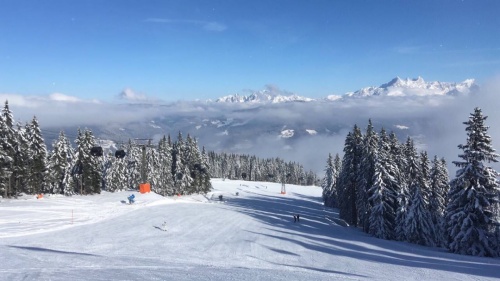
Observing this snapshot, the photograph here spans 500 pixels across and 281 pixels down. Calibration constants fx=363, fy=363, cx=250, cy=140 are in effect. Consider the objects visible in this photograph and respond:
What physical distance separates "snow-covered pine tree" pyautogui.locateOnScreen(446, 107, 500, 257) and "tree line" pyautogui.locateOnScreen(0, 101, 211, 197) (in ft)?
142

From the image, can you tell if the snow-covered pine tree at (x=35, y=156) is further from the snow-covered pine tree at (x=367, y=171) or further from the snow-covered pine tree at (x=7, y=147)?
the snow-covered pine tree at (x=367, y=171)

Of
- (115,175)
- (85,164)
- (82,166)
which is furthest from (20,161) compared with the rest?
(115,175)

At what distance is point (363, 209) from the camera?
50688 millimetres

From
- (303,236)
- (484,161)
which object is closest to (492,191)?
(484,161)

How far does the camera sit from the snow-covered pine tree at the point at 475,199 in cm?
3072

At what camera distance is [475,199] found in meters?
31.3


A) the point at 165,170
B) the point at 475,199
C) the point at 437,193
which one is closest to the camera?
the point at 475,199

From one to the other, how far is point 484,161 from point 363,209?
67.3ft

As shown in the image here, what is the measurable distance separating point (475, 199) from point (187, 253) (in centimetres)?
2465

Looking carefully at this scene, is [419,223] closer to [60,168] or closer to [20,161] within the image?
[20,161]

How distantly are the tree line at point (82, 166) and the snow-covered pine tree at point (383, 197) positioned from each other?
3498 centimetres

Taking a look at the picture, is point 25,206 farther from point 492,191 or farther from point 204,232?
point 492,191

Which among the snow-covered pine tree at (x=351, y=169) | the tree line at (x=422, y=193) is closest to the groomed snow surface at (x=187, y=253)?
the tree line at (x=422, y=193)

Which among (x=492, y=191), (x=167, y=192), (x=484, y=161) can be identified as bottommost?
(x=167, y=192)
